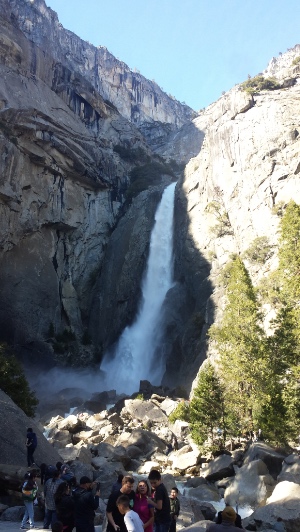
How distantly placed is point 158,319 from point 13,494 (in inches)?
1365

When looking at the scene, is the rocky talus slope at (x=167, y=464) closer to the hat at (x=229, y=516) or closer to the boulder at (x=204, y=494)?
the boulder at (x=204, y=494)

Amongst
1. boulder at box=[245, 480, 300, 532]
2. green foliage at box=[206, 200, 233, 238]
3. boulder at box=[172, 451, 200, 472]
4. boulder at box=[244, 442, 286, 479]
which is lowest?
boulder at box=[172, 451, 200, 472]

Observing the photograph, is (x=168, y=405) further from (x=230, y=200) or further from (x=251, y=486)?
(x=230, y=200)

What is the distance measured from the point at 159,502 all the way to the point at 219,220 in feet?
131

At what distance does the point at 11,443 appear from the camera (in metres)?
14.2

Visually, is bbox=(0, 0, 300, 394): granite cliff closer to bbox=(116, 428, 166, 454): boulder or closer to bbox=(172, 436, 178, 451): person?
bbox=(172, 436, 178, 451): person

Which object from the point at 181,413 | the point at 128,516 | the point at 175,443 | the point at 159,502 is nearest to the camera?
the point at 128,516

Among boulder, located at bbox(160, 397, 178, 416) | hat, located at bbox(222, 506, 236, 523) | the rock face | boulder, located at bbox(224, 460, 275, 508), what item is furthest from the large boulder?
the rock face

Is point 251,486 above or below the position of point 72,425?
above

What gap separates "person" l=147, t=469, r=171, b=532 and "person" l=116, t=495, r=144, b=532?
1.03 metres

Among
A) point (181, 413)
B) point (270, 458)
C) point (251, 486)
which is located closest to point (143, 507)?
point (251, 486)

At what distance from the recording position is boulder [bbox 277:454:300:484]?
46.8 feet

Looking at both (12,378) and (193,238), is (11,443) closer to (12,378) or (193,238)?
(12,378)

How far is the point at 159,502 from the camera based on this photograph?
6648mm
